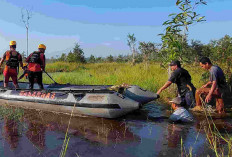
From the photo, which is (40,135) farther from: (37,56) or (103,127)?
(37,56)

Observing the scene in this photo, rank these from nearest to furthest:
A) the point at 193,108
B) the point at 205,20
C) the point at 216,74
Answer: the point at 216,74 → the point at 193,108 → the point at 205,20

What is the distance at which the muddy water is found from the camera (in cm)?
376

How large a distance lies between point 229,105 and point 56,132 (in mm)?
5279

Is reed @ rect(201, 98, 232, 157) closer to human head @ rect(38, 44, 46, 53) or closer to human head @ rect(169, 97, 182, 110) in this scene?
human head @ rect(169, 97, 182, 110)

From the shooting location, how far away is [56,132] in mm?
4844

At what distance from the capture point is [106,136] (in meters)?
4.53

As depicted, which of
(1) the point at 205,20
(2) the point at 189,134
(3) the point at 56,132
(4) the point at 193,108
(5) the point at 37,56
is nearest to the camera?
(2) the point at 189,134

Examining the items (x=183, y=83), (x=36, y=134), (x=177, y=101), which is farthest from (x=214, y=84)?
(x=36, y=134)

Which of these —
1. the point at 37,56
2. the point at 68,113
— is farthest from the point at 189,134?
the point at 37,56

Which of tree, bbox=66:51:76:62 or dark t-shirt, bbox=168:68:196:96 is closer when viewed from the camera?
dark t-shirt, bbox=168:68:196:96

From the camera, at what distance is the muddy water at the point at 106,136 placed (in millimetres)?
3758

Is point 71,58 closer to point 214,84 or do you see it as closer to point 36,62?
point 36,62

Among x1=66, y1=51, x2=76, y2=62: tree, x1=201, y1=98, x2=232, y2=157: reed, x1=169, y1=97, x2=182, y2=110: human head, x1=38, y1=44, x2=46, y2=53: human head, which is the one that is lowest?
x1=201, y1=98, x2=232, y2=157: reed

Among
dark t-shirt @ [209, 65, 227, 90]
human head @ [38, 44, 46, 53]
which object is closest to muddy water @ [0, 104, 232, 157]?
dark t-shirt @ [209, 65, 227, 90]
